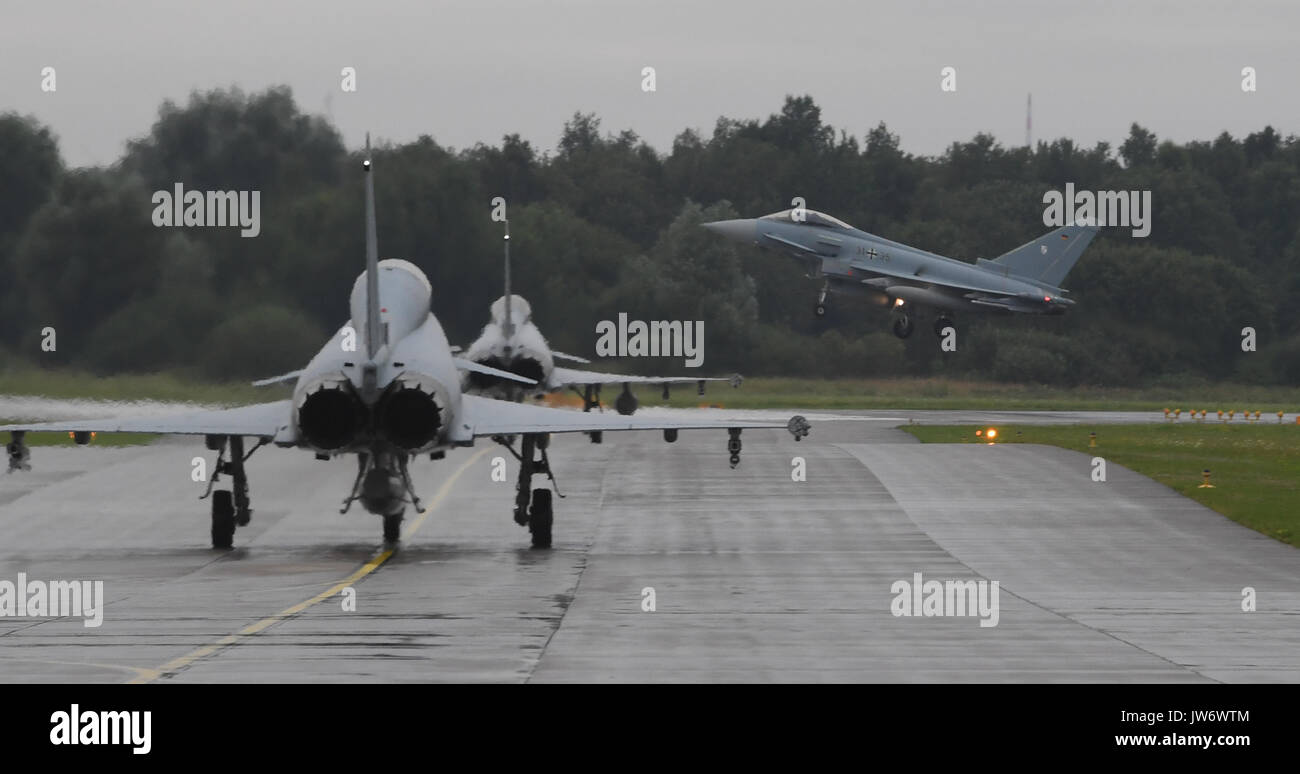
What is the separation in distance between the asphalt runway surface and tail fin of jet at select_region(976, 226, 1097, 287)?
94.0 ft

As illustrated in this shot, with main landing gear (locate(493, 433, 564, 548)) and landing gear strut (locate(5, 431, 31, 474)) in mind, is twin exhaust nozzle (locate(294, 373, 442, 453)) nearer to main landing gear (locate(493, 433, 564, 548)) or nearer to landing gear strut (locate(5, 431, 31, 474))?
main landing gear (locate(493, 433, 564, 548))

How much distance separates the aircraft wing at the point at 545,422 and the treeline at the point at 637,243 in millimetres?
17901

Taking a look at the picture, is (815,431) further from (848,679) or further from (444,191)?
(848,679)

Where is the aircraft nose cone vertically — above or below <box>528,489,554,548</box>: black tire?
above

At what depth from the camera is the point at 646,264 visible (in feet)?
A: 212

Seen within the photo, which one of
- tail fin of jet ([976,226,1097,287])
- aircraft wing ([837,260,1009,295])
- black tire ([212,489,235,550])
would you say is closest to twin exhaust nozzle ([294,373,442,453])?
black tire ([212,489,235,550])

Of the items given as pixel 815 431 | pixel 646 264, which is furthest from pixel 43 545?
pixel 646 264

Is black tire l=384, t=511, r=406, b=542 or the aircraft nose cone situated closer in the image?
black tire l=384, t=511, r=406, b=542

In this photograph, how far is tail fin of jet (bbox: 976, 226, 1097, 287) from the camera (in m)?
68.0

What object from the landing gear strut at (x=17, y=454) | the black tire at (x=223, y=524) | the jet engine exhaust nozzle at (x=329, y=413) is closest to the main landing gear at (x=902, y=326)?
the black tire at (x=223, y=524)

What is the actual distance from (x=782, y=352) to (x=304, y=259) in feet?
83.6

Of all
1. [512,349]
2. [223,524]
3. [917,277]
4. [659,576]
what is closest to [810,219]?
[917,277]

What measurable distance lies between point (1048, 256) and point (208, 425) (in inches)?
1933

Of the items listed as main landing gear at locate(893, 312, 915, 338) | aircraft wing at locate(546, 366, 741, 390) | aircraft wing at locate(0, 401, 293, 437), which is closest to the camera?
aircraft wing at locate(0, 401, 293, 437)
